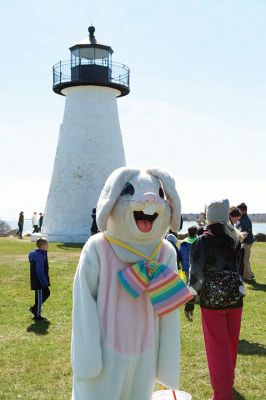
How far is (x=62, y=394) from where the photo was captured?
18.1 feet


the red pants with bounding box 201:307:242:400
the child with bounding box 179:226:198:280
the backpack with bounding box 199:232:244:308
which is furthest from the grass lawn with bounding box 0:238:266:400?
the backpack with bounding box 199:232:244:308

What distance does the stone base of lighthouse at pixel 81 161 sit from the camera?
25.1 metres

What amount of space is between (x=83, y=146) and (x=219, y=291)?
20.7 metres

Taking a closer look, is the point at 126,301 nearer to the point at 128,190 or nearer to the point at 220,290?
the point at 128,190

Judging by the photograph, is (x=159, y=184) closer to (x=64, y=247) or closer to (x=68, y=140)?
(x=64, y=247)

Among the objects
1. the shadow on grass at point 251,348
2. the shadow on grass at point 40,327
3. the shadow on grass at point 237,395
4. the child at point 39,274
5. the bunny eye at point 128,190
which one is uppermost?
the bunny eye at point 128,190

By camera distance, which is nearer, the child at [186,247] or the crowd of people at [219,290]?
the crowd of people at [219,290]

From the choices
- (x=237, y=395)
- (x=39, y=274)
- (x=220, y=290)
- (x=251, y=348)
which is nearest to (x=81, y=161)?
(x=39, y=274)

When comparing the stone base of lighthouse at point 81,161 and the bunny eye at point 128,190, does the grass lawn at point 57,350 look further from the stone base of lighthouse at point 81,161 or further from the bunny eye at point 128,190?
the stone base of lighthouse at point 81,161

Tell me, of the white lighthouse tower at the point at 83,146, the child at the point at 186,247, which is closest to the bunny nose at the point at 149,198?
the child at the point at 186,247

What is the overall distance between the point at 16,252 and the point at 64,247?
2476mm

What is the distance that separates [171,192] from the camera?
4.07m

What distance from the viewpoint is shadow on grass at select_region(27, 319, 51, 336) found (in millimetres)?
8094

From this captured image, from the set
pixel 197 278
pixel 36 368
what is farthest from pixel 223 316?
pixel 36 368
